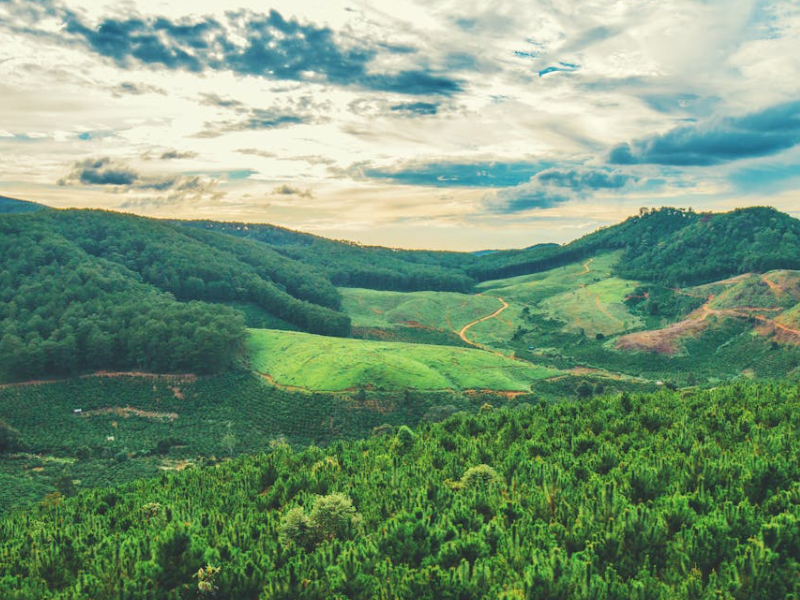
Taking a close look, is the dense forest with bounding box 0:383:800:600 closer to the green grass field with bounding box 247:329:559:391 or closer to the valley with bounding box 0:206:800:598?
the valley with bounding box 0:206:800:598

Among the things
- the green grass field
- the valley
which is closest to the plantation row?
the valley

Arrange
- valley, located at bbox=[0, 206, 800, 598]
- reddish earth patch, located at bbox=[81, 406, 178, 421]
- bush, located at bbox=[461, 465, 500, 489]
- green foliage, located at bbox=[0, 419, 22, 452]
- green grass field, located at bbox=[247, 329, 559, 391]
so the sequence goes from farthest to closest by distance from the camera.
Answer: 1. green grass field, located at bbox=[247, 329, 559, 391]
2. reddish earth patch, located at bbox=[81, 406, 178, 421]
3. green foliage, located at bbox=[0, 419, 22, 452]
4. valley, located at bbox=[0, 206, 800, 598]
5. bush, located at bbox=[461, 465, 500, 489]

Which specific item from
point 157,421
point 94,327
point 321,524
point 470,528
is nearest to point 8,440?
point 157,421

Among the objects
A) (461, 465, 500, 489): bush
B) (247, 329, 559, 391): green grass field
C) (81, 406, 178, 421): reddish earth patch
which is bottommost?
(81, 406, 178, 421): reddish earth patch

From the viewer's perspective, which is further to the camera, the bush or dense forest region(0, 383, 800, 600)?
the bush

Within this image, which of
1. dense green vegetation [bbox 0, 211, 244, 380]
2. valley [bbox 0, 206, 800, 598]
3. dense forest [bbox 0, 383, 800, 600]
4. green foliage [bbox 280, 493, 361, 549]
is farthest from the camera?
dense green vegetation [bbox 0, 211, 244, 380]

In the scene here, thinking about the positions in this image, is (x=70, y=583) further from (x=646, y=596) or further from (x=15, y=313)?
(x=15, y=313)
